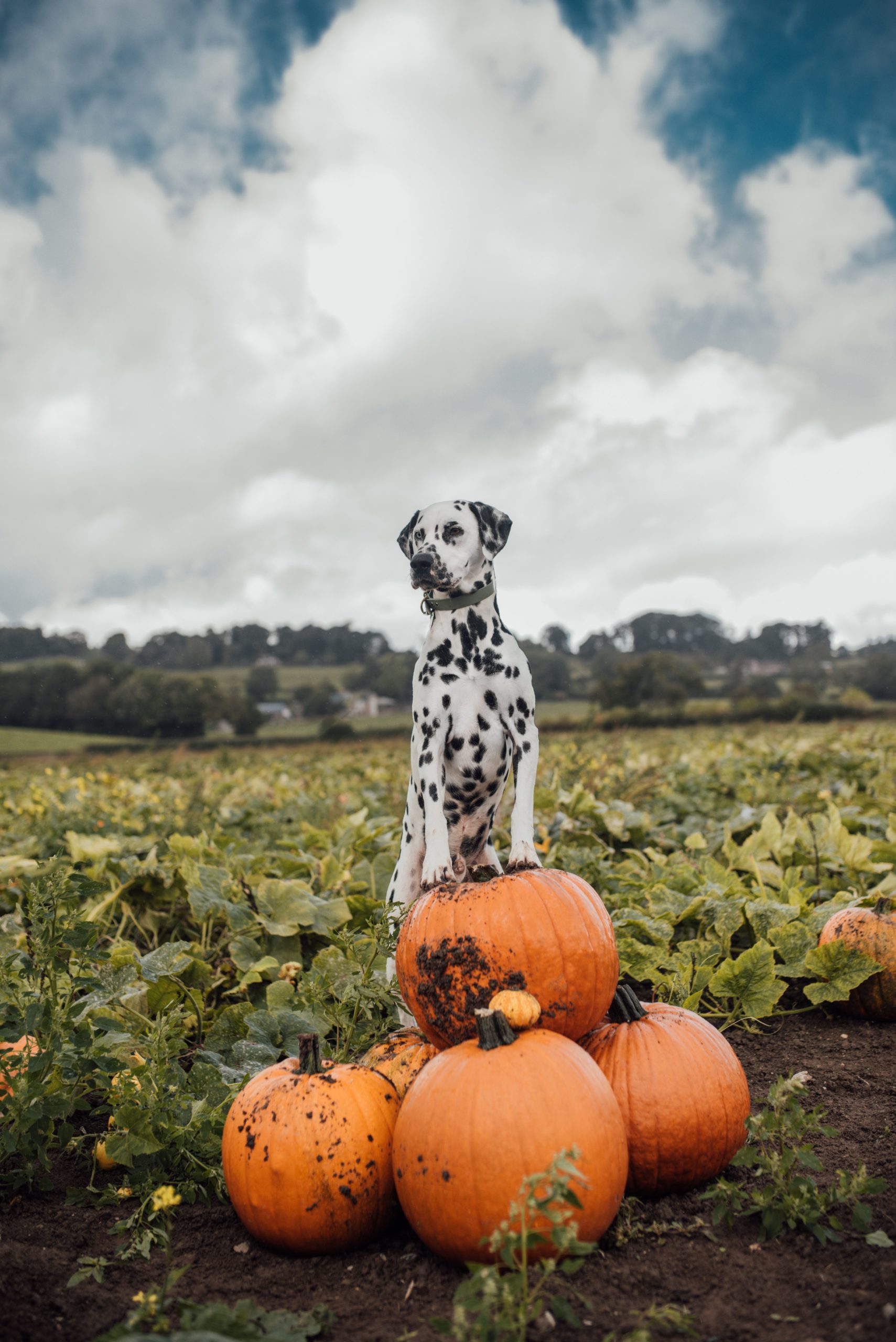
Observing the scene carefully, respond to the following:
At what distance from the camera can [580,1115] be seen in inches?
83.0

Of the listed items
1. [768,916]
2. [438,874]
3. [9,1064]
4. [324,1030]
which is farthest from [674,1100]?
[9,1064]

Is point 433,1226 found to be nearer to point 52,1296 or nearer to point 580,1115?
point 580,1115

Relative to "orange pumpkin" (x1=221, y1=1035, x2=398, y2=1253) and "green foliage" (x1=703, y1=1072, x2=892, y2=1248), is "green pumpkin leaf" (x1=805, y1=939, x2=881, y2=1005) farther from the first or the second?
"orange pumpkin" (x1=221, y1=1035, x2=398, y2=1253)

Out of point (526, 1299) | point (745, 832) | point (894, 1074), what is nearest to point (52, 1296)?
point (526, 1299)

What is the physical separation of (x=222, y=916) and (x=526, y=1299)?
3526 millimetres

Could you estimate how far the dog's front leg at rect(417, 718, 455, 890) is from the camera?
2.90 metres

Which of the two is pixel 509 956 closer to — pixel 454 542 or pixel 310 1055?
pixel 310 1055

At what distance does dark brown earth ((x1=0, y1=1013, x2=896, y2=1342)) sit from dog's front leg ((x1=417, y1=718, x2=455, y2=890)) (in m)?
1.04

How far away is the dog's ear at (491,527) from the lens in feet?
10.6

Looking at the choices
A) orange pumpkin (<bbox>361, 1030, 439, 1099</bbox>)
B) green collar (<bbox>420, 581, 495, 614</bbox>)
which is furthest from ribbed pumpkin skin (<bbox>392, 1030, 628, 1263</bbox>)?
green collar (<bbox>420, 581, 495, 614</bbox>)

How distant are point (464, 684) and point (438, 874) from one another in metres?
0.71

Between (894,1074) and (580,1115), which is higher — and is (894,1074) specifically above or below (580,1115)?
below

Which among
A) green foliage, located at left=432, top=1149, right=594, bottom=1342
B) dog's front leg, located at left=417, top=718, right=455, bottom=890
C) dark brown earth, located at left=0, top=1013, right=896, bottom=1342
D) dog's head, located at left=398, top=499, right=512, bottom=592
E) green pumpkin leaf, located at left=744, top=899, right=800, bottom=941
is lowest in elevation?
dark brown earth, located at left=0, top=1013, right=896, bottom=1342

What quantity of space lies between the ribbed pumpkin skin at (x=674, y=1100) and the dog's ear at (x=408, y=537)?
1.90m
